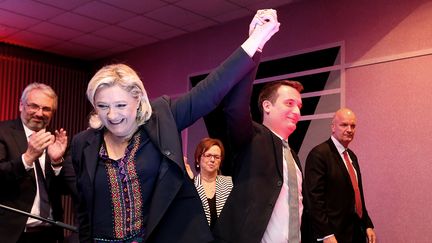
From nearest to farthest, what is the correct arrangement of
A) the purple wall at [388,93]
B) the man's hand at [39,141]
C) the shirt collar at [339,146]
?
the man's hand at [39,141]
the shirt collar at [339,146]
the purple wall at [388,93]

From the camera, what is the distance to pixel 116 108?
5.49ft

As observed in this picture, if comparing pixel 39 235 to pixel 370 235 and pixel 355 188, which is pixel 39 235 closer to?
pixel 355 188

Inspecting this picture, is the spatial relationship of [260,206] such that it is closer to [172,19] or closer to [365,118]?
[365,118]

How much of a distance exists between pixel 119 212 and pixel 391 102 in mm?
3534

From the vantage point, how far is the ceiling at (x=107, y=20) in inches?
219

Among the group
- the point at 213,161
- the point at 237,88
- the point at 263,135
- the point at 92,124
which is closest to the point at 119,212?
the point at 92,124

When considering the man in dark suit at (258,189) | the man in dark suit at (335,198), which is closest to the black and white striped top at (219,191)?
the man in dark suit at (335,198)

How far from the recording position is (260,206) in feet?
6.75

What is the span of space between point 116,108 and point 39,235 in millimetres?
1609

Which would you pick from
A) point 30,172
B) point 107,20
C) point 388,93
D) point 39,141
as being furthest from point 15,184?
point 107,20

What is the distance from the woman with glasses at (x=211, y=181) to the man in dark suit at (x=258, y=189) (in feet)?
5.32

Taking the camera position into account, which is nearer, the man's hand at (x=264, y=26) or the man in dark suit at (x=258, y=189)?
the man's hand at (x=264, y=26)

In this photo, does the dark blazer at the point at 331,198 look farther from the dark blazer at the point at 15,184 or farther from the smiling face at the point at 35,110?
the smiling face at the point at 35,110

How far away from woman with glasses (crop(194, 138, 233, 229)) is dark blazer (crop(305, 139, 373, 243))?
689mm
